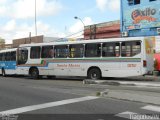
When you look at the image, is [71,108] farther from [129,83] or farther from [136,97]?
[129,83]

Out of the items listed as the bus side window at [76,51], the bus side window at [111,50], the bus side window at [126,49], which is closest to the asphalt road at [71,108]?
the bus side window at [126,49]

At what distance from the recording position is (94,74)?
23.7 metres

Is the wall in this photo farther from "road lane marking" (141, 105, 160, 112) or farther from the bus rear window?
"road lane marking" (141, 105, 160, 112)

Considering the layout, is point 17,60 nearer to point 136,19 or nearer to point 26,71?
point 26,71

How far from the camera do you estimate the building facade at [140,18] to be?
3466cm

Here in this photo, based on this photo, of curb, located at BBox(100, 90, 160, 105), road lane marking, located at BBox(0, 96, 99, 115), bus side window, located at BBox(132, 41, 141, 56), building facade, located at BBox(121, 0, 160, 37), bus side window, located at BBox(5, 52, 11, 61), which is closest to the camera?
road lane marking, located at BBox(0, 96, 99, 115)

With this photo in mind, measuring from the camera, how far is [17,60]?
1168 inches

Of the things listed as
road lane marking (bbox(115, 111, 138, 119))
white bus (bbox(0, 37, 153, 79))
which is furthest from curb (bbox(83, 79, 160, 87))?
road lane marking (bbox(115, 111, 138, 119))

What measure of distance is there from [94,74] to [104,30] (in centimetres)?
1960

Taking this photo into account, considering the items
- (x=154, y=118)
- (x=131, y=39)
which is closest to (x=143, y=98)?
(x=154, y=118)

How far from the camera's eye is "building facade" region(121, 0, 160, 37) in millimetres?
34656

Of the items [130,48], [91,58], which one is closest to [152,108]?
[130,48]

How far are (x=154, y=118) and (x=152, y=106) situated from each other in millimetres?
2019

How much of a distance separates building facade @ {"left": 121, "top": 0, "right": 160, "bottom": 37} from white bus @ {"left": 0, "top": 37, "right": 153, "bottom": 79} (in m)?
12.5
